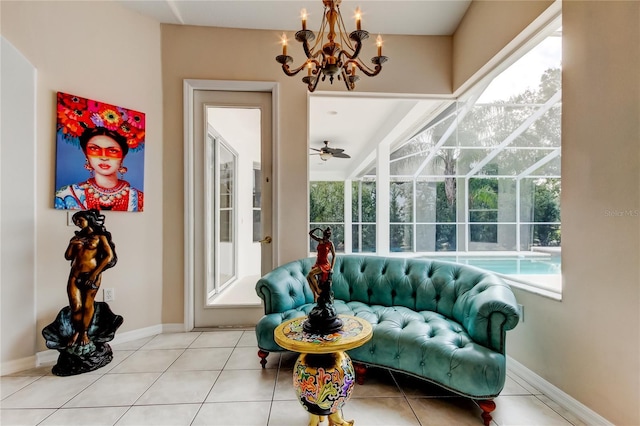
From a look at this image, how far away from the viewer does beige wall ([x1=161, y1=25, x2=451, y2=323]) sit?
2939mm

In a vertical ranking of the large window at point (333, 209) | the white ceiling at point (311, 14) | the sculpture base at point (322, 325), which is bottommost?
the sculpture base at point (322, 325)

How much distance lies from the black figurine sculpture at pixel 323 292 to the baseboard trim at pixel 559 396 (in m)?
1.50

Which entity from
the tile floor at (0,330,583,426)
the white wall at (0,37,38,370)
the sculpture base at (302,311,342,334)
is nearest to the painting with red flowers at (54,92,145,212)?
the white wall at (0,37,38,370)

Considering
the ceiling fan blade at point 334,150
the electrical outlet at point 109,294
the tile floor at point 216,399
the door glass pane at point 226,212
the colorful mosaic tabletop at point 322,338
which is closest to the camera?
the colorful mosaic tabletop at point 322,338

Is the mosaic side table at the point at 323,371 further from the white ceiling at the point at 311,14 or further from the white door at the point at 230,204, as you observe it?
the white ceiling at the point at 311,14

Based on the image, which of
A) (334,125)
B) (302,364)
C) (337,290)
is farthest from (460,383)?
(334,125)

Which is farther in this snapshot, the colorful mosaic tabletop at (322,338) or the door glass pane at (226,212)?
the door glass pane at (226,212)

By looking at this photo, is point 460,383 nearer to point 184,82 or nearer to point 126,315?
point 126,315

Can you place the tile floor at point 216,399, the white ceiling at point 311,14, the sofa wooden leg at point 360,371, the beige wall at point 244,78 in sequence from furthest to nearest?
the beige wall at point 244,78, the white ceiling at point 311,14, the sofa wooden leg at point 360,371, the tile floor at point 216,399

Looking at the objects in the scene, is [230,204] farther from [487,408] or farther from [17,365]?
[487,408]

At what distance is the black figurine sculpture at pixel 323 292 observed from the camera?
155 centimetres

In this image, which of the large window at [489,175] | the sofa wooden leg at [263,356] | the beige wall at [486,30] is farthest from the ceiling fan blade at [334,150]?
the sofa wooden leg at [263,356]

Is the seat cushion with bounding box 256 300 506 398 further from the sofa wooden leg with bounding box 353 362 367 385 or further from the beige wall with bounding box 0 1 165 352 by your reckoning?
the beige wall with bounding box 0 1 165 352

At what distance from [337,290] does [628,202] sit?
2.00 metres
